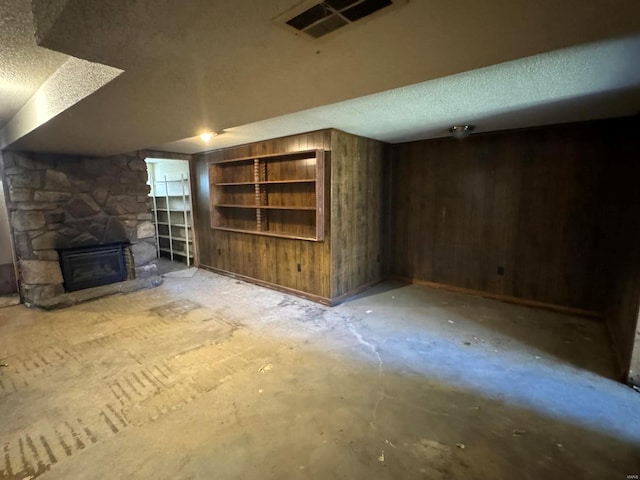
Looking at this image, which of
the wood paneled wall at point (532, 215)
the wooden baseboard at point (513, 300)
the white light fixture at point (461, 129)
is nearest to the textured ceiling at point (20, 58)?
the white light fixture at point (461, 129)

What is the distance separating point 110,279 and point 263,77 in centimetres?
402

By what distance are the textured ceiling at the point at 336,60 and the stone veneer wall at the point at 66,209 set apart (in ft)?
4.41

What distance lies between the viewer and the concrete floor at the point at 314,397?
1.51 metres

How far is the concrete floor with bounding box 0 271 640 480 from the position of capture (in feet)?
4.95

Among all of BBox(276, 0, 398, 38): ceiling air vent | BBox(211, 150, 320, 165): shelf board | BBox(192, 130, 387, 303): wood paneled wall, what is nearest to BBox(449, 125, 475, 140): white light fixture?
BBox(192, 130, 387, 303): wood paneled wall

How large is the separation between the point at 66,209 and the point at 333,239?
11.4 feet

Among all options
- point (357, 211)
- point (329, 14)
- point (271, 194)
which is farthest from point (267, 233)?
point (329, 14)

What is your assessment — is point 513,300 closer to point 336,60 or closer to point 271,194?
point 271,194

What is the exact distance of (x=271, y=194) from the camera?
4.30m

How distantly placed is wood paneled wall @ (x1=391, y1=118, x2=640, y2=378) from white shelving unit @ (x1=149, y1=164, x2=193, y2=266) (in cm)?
386

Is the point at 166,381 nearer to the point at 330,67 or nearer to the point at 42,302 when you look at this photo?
the point at 330,67

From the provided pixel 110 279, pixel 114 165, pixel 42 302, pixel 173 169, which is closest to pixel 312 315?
pixel 110 279

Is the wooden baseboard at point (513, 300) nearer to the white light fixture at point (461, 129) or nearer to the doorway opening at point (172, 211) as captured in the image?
the white light fixture at point (461, 129)

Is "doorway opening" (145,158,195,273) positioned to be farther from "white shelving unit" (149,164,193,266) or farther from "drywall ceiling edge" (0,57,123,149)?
"drywall ceiling edge" (0,57,123,149)
